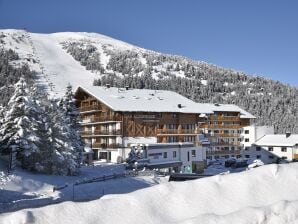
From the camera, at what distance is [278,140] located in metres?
83.3

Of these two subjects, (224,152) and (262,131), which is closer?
(224,152)

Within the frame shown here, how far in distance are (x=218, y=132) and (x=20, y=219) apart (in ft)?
273

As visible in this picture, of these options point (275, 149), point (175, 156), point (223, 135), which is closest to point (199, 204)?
point (175, 156)

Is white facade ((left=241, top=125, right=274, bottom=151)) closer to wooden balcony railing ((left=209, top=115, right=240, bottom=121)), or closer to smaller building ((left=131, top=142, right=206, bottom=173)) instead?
wooden balcony railing ((left=209, top=115, right=240, bottom=121))

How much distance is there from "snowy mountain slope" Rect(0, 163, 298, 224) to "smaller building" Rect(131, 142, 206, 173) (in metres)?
40.1

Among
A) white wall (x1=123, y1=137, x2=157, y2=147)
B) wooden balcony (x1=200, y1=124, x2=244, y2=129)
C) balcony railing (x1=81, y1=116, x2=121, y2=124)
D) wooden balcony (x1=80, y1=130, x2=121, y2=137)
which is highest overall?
balcony railing (x1=81, y1=116, x2=121, y2=124)

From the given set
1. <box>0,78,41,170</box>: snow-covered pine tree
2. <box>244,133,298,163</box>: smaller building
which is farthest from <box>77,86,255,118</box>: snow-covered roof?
<box>244,133,298,163</box>: smaller building

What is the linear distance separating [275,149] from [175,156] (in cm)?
3156

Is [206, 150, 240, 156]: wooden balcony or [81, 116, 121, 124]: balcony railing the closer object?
[81, 116, 121, 124]: balcony railing

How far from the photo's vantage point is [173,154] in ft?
191

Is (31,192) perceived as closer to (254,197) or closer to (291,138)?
(254,197)

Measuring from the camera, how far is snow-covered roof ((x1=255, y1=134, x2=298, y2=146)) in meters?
80.2

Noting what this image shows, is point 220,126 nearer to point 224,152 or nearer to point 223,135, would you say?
point 223,135

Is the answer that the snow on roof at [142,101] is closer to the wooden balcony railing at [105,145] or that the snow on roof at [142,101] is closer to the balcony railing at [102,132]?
the balcony railing at [102,132]
